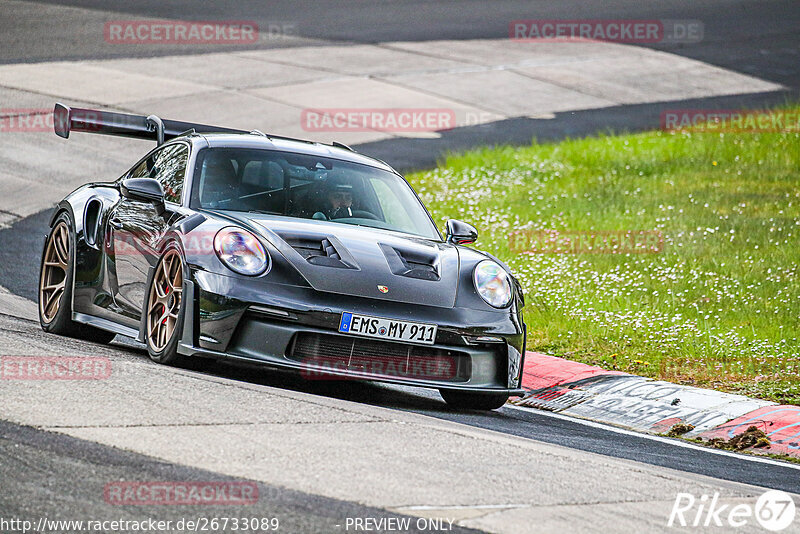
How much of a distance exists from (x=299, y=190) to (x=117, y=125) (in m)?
1.71

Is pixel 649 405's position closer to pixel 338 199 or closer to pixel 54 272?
pixel 338 199

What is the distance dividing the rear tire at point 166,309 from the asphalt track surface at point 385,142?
27cm

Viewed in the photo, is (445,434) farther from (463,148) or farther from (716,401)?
(463,148)

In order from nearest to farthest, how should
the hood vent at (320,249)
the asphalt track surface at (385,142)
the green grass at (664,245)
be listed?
the asphalt track surface at (385,142) < the hood vent at (320,249) < the green grass at (664,245)

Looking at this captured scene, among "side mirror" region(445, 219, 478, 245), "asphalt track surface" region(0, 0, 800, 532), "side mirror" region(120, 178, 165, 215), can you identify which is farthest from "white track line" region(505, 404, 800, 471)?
"side mirror" region(120, 178, 165, 215)

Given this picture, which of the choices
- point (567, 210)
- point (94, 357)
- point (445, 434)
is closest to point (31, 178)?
point (567, 210)

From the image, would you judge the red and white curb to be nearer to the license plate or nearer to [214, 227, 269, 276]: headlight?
the license plate

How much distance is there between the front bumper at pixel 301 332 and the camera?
6.43 m

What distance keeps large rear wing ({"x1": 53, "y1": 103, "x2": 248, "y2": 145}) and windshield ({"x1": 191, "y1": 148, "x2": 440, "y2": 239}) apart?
85 cm

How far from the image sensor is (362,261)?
6781 mm

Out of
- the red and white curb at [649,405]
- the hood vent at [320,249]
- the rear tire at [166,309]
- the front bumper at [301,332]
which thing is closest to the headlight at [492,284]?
the front bumper at [301,332]

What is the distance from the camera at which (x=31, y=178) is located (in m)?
15.2

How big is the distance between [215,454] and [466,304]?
7.89 ft

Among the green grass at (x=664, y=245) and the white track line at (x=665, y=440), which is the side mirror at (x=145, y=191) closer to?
the white track line at (x=665, y=440)
